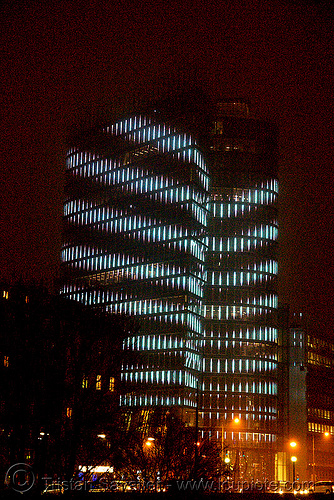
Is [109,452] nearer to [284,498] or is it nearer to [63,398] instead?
[63,398]

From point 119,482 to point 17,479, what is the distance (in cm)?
1028

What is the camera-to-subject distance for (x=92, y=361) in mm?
76062

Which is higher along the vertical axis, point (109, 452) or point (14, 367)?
point (14, 367)

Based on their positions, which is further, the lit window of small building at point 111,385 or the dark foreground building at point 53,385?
the lit window of small building at point 111,385

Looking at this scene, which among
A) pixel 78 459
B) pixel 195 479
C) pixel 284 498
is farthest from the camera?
pixel 78 459

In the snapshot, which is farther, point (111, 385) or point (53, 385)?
point (111, 385)

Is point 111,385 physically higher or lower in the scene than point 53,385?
higher

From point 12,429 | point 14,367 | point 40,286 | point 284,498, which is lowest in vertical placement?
point 284,498

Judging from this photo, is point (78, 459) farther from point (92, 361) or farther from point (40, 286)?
point (40, 286)

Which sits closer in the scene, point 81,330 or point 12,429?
point 12,429

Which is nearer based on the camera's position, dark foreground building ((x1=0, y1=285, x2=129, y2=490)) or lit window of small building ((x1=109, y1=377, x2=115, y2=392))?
dark foreground building ((x1=0, y1=285, x2=129, y2=490))

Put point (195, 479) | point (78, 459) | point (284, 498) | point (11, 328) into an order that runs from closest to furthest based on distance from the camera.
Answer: point (284, 498) < point (195, 479) < point (11, 328) < point (78, 459)

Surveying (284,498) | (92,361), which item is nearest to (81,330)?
(92,361)

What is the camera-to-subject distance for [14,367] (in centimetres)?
7181
